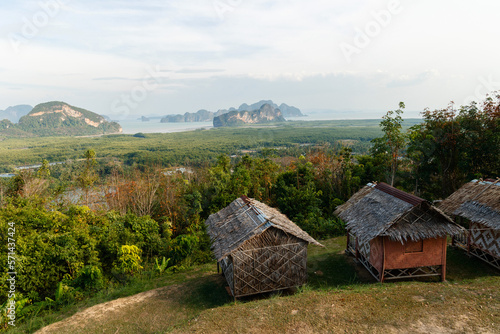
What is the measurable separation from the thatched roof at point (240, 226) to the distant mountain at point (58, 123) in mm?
114855

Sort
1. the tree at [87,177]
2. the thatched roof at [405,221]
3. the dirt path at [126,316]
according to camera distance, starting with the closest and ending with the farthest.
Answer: the dirt path at [126,316], the thatched roof at [405,221], the tree at [87,177]

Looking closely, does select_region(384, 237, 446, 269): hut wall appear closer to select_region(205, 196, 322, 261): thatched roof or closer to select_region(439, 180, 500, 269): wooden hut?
select_region(439, 180, 500, 269): wooden hut

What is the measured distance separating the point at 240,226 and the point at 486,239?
8.42 meters

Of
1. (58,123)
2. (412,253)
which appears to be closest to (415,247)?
(412,253)

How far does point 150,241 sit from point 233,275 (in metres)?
5.23

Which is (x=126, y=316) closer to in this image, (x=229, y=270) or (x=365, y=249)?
(x=229, y=270)

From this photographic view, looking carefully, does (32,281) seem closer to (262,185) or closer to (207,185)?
(207,185)

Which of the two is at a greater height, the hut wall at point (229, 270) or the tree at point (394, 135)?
the tree at point (394, 135)

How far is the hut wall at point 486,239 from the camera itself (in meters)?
A: 9.25

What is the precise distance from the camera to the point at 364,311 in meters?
6.63

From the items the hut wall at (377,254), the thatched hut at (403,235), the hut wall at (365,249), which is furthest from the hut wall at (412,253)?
the hut wall at (365,249)

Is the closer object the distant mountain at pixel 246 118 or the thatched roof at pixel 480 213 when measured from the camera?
the thatched roof at pixel 480 213

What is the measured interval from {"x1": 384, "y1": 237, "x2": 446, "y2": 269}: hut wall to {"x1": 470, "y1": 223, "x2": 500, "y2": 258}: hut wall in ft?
4.73

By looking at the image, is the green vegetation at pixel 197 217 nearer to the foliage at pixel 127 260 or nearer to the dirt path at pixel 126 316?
the foliage at pixel 127 260
